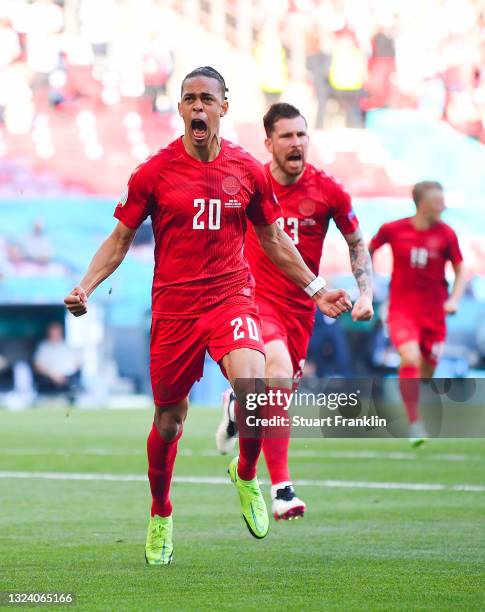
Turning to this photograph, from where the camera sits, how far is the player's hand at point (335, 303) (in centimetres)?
753

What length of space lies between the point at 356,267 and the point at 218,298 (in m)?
1.89

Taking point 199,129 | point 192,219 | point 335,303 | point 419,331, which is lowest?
point 419,331

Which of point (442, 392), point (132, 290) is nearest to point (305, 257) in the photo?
point (442, 392)

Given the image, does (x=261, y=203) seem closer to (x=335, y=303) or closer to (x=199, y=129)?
(x=199, y=129)

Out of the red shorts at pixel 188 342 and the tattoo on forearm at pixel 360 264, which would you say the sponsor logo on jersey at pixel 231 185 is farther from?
the tattoo on forearm at pixel 360 264

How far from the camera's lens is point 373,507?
1011 cm

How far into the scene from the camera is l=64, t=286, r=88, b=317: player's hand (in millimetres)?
7035

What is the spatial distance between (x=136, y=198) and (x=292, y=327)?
2.44m

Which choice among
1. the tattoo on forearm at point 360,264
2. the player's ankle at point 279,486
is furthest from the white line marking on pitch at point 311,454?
the player's ankle at point 279,486

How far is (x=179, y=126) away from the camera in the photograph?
29188 millimetres

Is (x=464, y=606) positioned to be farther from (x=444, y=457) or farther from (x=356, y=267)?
(x=444, y=457)

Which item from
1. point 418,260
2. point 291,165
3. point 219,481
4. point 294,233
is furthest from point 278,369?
point 418,260

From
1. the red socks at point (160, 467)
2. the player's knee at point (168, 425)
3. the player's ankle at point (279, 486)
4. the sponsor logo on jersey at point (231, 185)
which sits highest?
the sponsor logo on jersey at point (231, 185)

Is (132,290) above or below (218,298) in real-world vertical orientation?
below
